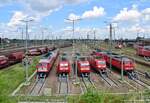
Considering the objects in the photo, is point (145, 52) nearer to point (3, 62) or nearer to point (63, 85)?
point (3, 62)

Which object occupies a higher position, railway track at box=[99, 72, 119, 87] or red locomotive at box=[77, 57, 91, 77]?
red locomotive at box=[77, 57, 91, 77]

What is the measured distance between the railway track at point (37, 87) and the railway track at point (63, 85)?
9.72ft

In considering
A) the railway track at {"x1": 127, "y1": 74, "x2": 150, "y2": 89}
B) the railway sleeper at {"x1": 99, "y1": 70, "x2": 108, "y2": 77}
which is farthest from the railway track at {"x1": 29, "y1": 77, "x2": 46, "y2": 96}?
the railway track at {"x1": 127, "y1": 74, "x2": 150, "y2": 89}

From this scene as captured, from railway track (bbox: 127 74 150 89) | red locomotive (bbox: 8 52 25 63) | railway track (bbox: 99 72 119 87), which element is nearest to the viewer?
railway track (bbox: 127 74 150 89)

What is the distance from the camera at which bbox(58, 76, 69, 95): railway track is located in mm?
47603

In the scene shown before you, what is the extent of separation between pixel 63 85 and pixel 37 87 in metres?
4.49

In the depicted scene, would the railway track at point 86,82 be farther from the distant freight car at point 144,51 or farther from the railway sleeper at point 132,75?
the distant freight car at point 144,51

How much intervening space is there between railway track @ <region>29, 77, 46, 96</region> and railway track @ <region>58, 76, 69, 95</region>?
296 centimetres

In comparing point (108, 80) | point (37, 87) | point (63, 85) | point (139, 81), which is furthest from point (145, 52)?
point (37, 87)

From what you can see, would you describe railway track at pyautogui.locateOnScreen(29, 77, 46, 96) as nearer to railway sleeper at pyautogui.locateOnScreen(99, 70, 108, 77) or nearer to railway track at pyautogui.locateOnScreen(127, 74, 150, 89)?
railway sleeper at pyautogui.locateOnScreen(99, 70, 108, 77)

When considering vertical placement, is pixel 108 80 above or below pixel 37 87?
above

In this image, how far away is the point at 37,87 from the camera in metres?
51.2

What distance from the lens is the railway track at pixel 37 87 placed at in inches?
1817

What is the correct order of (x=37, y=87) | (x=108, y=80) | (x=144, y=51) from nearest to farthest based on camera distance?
1. (x=37, y=87)
2. (x=108, y=80)
3. (x=144, y=51)
